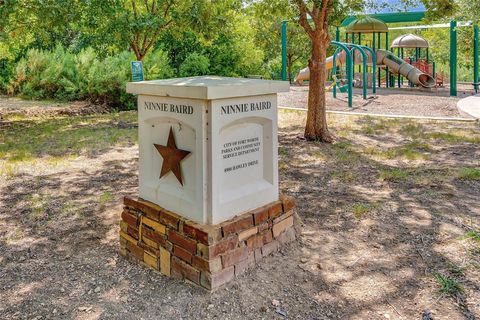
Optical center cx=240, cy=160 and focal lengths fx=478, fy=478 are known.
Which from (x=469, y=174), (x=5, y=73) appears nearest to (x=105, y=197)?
(x=469, y=174)

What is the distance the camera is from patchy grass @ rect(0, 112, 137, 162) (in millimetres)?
7332

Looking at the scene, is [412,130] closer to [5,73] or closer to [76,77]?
[76,77]

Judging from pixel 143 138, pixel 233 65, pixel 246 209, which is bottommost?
pixel 246 209

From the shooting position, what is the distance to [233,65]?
1875 centimetres

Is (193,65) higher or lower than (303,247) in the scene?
higher

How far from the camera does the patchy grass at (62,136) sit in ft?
24.1

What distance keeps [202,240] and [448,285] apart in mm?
1543

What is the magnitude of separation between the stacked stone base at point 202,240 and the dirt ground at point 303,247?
8 cm

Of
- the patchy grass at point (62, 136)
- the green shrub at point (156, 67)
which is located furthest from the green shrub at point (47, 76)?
the patchy grass at point (62, 136)

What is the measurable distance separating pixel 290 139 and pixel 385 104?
616 centimetres

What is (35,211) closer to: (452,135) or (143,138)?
(143,138)

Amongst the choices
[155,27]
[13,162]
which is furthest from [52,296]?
[155,27]

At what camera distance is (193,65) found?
16797 millimetres

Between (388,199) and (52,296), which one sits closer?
(52,296)
